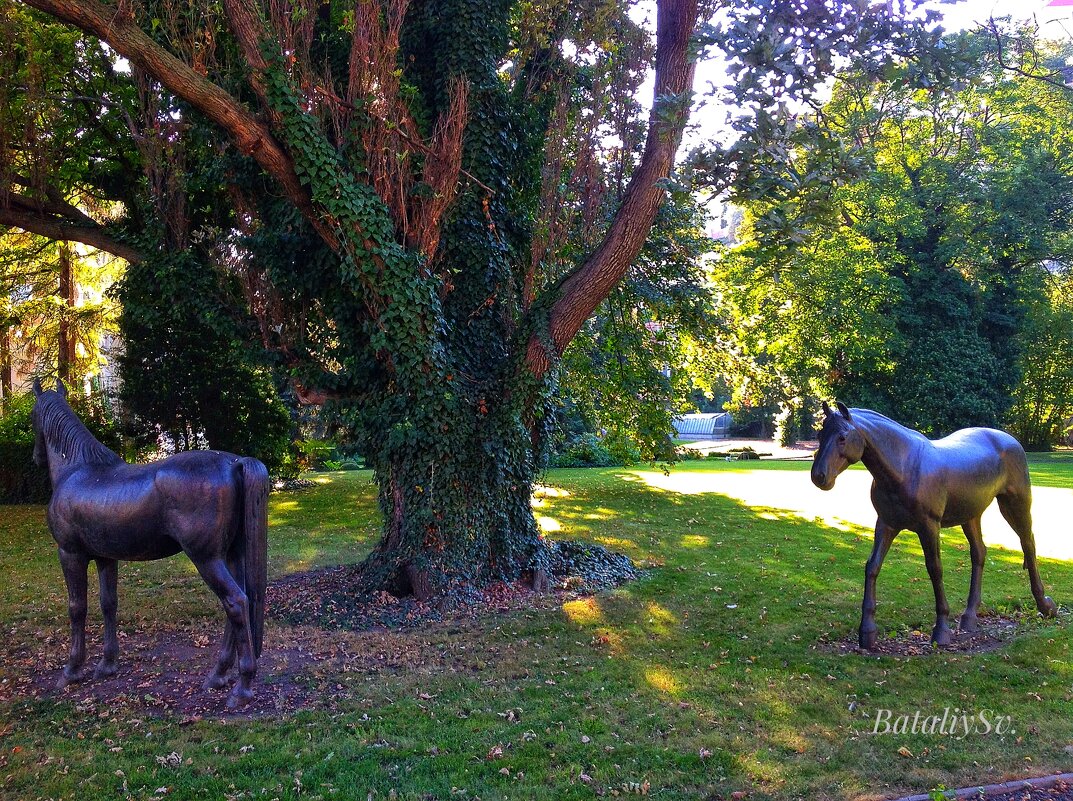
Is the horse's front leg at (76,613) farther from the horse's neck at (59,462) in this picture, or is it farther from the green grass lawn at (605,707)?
the horse's neck at (59,462)

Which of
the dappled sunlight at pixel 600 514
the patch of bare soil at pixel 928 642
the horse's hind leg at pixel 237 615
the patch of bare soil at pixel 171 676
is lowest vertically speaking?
the dappled sunlight at pixel 600 514

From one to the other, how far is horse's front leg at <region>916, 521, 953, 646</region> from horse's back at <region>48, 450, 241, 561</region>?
611 cm

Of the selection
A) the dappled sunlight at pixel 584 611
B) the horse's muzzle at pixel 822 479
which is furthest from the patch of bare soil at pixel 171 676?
the horse's muzzle at pixel 822 479

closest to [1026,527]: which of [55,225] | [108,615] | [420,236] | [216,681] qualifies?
[420,236]

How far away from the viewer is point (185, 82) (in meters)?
7.37

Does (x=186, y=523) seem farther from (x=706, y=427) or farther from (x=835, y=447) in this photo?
(x=706, y=427)

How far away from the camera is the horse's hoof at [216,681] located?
6.30 meters

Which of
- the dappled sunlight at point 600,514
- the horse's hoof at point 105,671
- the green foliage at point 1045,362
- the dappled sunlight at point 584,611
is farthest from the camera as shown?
the green foliage at point 1045,362

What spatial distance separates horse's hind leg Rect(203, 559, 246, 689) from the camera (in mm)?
6238

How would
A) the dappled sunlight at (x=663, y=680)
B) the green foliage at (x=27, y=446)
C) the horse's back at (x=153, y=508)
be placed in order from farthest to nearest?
the green foliage at (x=27, y=446) → the dappled sunlight at (x=663, y=680) → the horse's back at (x=153, y=508)

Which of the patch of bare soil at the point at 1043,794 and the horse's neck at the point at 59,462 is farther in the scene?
the horse's neck at the point at 59,462

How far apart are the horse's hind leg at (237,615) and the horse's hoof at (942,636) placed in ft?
20.5

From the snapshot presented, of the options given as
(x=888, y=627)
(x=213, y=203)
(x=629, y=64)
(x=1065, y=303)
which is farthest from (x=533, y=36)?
(x=1065, y=303)

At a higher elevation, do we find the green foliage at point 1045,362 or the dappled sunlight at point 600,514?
the green foliage at point 1045,362
